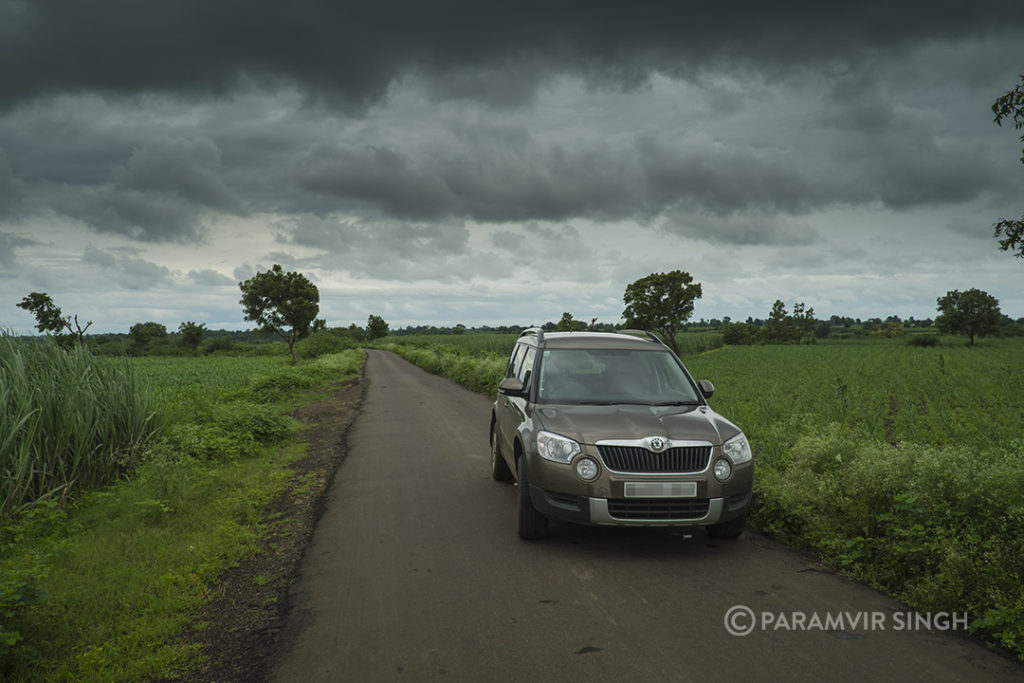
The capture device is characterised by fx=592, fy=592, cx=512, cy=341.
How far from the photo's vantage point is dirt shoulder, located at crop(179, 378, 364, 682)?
11.9 ft

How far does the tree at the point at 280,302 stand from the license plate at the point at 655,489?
47.3m

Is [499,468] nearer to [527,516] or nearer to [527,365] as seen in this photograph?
[527,365]

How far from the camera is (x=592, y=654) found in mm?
3557

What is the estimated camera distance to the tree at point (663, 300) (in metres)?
63.3

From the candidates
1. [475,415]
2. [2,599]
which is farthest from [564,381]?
[475,415]

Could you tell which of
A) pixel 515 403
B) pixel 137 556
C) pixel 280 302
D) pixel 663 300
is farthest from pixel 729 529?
pixel 663 300

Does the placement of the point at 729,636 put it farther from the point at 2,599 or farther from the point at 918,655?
the point at 2,599

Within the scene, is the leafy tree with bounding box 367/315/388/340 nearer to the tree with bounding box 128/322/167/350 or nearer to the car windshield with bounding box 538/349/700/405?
the tree with bounding box 128/322/167/350

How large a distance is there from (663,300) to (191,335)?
62.2 meters

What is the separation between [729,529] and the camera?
5.54 m

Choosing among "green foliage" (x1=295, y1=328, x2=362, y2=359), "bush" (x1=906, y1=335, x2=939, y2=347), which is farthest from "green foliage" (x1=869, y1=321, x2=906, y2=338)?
"green foliage" (x1=295, y1=328, x2=362, y2=359)

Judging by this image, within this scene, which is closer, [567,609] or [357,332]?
[567,609]

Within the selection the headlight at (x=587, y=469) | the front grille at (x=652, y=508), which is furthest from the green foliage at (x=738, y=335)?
the headlight at (x=587, y=469)

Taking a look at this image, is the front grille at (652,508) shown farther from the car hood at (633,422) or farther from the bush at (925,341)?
the bush at (925,341)
